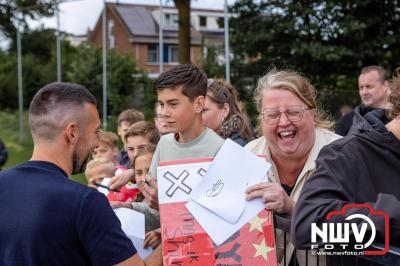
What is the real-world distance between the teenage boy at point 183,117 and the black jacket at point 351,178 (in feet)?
2.88

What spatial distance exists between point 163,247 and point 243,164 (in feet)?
1.82

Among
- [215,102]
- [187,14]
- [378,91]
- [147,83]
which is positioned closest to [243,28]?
[187,14]

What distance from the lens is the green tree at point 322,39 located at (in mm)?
18562

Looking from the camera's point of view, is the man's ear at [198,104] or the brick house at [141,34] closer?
the man's ear at [198,104]

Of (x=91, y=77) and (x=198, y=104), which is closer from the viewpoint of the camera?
(x=198, y=104)

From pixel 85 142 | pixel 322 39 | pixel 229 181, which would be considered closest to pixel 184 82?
pixel 229 181

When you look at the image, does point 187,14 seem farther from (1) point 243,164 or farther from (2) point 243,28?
(1) point 243,164

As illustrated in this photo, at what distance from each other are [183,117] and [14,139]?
25871mm

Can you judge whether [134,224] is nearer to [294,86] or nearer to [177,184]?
[177,184]

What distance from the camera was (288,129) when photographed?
308 cm

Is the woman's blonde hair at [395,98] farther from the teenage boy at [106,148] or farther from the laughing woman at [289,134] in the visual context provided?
the teenage boy at [106,148]

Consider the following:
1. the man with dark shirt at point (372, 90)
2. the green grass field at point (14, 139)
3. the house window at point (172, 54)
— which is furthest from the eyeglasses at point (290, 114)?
the house window at point (172, 54)

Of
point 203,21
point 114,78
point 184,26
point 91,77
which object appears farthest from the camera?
point 203,21

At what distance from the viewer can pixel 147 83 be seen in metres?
29.5
